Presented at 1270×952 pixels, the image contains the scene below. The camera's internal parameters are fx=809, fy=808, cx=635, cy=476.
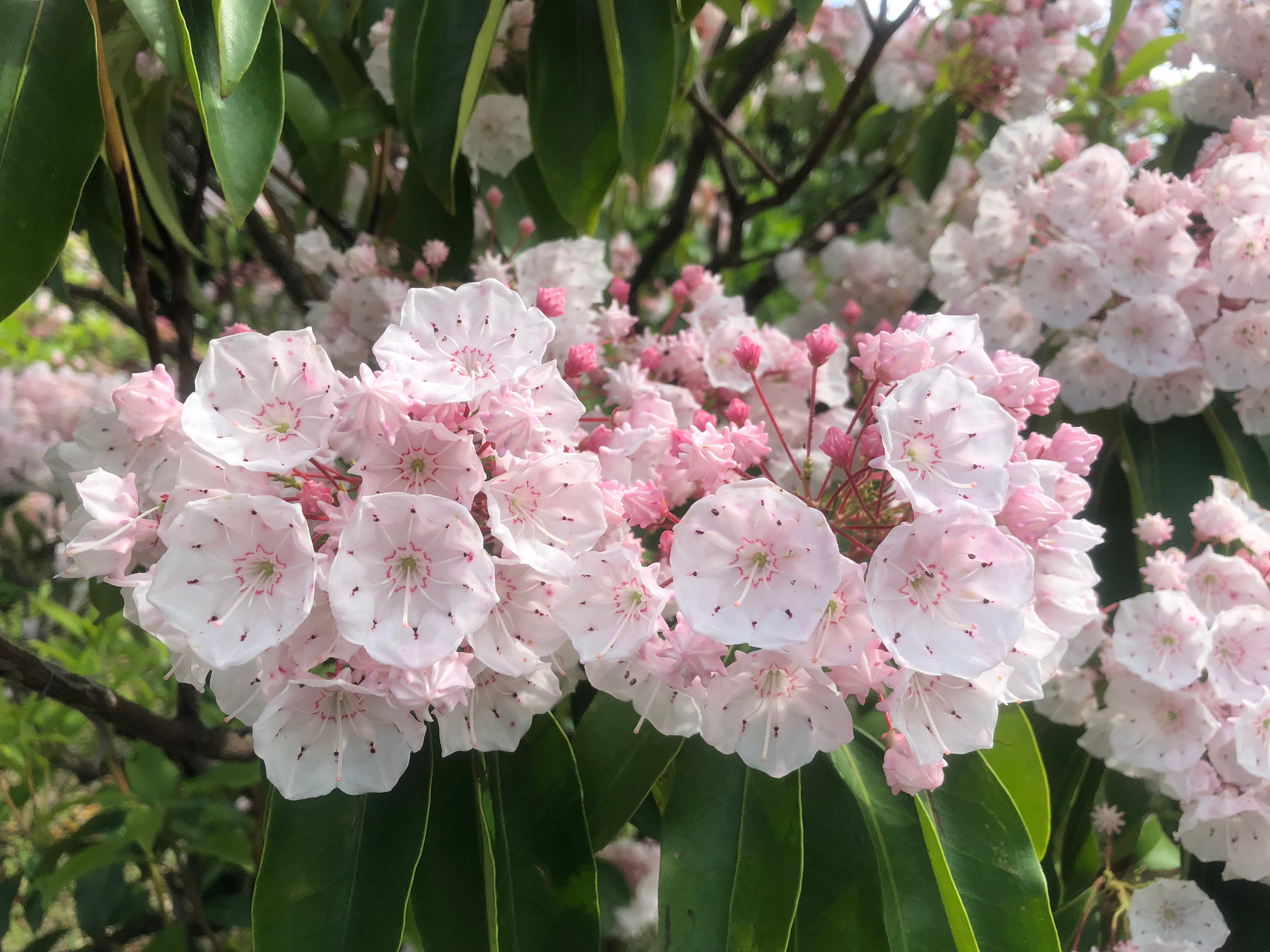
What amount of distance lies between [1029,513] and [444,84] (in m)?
1.01

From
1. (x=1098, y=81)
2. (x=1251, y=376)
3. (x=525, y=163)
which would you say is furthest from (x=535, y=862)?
(x=1098, y=81)

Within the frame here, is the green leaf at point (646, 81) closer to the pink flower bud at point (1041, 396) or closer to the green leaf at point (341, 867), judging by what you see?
the pink flower bud at point (1041, 396)

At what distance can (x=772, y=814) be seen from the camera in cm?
99

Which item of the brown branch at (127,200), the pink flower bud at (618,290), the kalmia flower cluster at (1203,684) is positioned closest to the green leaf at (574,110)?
the pink flower bud at (618,290)

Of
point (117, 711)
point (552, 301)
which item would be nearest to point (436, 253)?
point (552, 301)

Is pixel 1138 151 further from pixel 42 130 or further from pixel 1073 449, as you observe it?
pixel 42 130

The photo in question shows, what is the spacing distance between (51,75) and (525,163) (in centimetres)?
91

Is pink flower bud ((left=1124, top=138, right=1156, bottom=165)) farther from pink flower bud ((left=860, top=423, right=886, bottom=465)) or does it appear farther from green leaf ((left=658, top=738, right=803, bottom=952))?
green leaf ((left=658, top=738, right=803, bottom=952))

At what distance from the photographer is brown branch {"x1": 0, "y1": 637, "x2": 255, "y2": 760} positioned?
1104 millimetres

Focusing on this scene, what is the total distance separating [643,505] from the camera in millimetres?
886

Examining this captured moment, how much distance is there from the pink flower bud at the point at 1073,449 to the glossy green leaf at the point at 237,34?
0.94 m

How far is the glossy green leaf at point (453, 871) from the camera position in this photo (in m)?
1.00

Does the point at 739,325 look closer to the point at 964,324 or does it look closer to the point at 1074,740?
the point at 964,324

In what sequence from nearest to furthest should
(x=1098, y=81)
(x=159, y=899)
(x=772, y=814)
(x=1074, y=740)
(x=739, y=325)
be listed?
1. (x=772, y=814)
2. (x=739, y=325)
3. (x=1074, y=740)
4. (x=159, y=899)
5. (x=1098, y=81)
